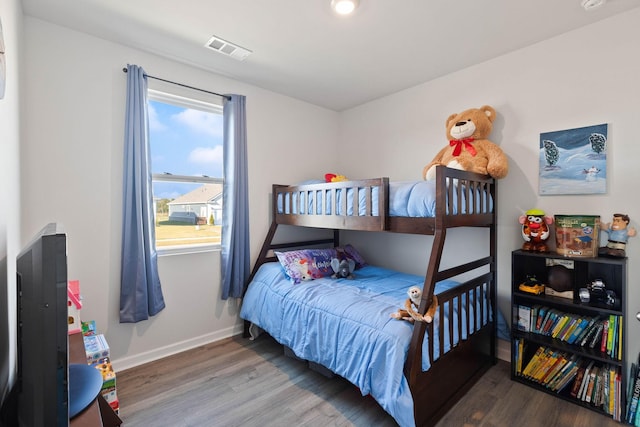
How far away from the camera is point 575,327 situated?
1.98 m

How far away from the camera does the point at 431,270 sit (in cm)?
177

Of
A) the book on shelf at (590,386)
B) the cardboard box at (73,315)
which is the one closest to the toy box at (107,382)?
the cardboard box at (73,315)

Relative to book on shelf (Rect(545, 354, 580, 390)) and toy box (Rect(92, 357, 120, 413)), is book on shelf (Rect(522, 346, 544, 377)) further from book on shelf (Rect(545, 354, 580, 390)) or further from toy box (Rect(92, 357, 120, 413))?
toy box (Rect(92, 357, 120, 413))

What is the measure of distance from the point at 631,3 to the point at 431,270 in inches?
78.3

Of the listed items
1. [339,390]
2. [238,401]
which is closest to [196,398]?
[238,401]

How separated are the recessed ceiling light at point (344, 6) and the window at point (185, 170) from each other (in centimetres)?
145

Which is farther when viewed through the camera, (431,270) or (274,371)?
(274,371)

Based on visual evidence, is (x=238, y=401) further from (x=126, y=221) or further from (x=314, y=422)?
(x=126, y=221)

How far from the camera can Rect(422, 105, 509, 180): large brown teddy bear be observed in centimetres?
225

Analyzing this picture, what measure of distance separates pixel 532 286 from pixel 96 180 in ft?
10.4

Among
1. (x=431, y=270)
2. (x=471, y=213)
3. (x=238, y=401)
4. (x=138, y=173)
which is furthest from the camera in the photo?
(x=138, y=173)

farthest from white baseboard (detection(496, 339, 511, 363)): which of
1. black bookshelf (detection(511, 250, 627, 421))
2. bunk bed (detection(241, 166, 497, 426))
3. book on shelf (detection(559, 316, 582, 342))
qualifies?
book on shelf (detection(559, 316, 582, 342))

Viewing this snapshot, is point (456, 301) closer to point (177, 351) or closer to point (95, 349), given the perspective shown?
point (95, 349)

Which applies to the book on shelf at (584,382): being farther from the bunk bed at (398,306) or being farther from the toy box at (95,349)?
the toy box at (95,349)
